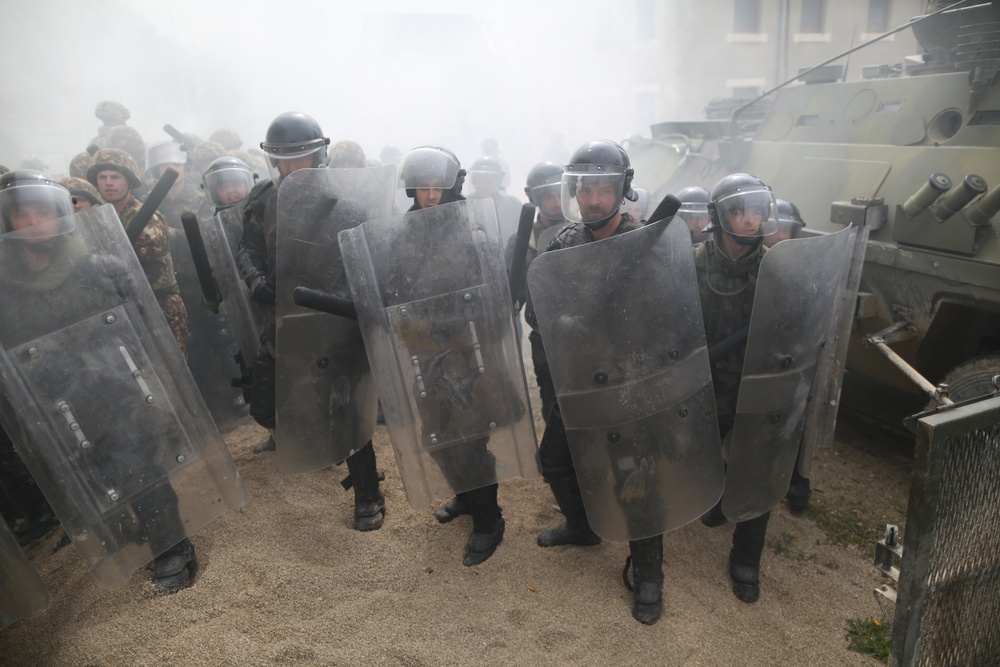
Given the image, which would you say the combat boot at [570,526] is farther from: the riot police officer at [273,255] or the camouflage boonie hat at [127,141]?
the camouflage boonie hat at [127,141]

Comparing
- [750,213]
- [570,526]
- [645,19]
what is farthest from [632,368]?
[645,19]

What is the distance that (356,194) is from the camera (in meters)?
3.07

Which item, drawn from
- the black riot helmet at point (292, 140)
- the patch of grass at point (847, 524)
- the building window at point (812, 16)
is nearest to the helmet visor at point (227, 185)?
the black riot helmet at point (292, 140)

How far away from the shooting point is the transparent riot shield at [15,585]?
2508 mm

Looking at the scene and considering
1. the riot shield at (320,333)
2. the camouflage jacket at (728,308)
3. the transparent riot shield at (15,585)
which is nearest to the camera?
the transparent riot shield at (15,585)

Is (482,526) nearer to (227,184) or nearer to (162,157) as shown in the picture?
(227,184)

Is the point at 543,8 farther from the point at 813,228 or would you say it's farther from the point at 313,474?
the point at 313,474

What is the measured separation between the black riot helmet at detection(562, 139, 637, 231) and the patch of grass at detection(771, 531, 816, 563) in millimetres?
1978

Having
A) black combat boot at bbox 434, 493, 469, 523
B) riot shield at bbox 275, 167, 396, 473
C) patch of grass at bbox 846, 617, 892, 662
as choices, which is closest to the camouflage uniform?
riot shield at bbox 275, 167, 396, 473

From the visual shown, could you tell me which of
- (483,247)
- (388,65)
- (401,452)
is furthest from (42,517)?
(388,65)

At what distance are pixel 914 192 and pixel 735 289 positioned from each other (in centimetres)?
205

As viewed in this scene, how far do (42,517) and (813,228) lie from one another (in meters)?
5.12

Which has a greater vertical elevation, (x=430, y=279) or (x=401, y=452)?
(x=430, y=279)

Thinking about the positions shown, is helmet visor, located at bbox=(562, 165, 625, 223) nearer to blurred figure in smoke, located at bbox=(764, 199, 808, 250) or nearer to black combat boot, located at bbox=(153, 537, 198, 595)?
blurred figure in smoke, located at bbox=(764, 199, 808, 250)
